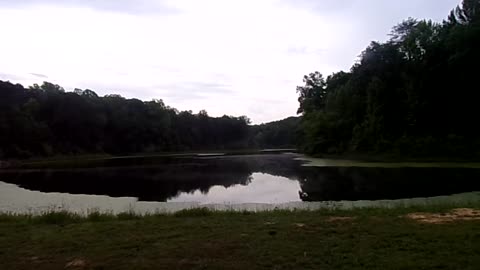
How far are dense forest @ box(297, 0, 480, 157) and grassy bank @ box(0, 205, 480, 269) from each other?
40.9 m

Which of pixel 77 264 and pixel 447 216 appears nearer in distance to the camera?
pixel 77 264

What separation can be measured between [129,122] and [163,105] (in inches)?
1178

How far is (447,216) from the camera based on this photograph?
36.8 feet

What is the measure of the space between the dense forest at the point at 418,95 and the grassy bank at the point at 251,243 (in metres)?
40.9

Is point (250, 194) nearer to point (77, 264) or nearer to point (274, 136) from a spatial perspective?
point (77, 264)

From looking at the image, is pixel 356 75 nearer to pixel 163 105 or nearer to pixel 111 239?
pixel 111 239

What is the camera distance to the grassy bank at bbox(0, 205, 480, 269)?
7.23m

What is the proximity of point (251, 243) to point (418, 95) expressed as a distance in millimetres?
53023

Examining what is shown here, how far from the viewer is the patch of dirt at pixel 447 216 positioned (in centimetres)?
1055

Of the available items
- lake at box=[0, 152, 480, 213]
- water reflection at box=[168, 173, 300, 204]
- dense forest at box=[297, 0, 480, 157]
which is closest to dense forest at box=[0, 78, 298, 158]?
dense forest at box=[297, 0, 480, 157]

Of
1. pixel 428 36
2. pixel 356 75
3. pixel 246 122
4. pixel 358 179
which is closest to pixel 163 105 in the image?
pixel 246 122

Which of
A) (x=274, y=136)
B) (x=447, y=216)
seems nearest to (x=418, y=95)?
(x=447, y=216)

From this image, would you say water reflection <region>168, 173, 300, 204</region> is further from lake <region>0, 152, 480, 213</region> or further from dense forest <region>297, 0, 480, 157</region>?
dense forest <region>297, 0, 480, 157</region>

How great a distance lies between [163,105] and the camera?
505 feet
